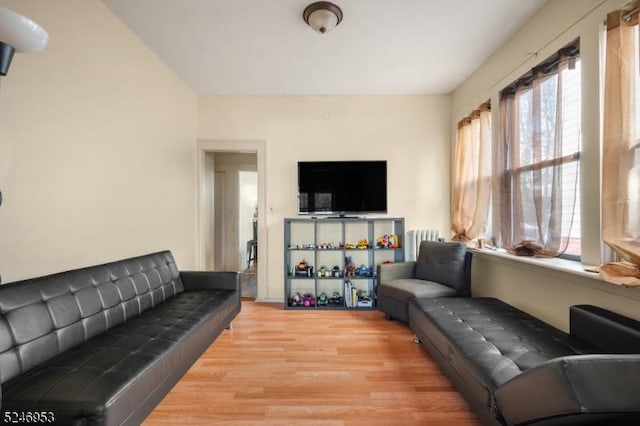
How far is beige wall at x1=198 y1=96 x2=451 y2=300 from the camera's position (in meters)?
3.84

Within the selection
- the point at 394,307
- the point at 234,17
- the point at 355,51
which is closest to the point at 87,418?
the point at 394,307

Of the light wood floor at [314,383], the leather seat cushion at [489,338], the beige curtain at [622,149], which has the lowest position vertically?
the light wood floor at [314,383]

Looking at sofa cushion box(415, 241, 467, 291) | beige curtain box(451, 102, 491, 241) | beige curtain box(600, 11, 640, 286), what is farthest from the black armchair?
beige curtain box(600, 11, 640, 286)

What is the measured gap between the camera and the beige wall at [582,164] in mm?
1734

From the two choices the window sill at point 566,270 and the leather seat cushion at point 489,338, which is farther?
the window sill at point 566,270

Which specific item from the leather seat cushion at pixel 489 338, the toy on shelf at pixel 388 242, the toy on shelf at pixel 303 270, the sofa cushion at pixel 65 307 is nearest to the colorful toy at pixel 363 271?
the toy on shelf at pixel 388 242

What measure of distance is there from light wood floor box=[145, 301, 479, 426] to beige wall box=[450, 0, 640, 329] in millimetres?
975

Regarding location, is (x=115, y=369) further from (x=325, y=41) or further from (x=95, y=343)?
(x=325, y=41)

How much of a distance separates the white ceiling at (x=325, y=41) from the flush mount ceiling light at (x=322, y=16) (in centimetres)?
6

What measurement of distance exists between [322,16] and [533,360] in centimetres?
263

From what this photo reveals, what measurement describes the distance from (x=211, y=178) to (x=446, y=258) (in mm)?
3535

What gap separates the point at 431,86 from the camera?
360 cm

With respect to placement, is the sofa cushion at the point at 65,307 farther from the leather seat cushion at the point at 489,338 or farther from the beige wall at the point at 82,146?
the leather seat cushion at the point at 489,338

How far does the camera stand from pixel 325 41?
2.63 meters
